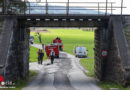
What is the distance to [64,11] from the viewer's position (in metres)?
27.2

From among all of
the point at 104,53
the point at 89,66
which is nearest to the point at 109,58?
the point at 104,53

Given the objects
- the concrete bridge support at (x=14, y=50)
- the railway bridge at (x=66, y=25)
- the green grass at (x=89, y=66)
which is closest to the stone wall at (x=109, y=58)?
the railway bridge at (x=66, y=25)

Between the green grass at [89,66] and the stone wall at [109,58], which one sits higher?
the stone wall at [109,58]

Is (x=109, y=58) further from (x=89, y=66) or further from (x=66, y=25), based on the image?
(x=89, y=66)

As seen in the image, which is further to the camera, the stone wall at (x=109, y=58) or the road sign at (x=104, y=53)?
the road sign at (x=104, y=53)

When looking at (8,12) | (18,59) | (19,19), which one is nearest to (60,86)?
(18,59)

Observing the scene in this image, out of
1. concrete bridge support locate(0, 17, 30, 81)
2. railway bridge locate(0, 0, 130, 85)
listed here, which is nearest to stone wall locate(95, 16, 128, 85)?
railway bridge locate(0, 0, 130, 85)

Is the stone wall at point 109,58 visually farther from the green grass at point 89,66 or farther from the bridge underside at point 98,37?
the green grass at point 89,66

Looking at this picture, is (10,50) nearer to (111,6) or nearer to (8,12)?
(8,12)

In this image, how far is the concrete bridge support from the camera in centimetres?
2293

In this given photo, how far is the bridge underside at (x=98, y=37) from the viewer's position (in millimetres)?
24094

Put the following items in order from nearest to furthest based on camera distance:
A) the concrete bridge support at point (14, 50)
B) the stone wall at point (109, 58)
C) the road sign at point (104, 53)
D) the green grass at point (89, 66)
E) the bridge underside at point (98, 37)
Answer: the concrete bridge support at point (14, 50)
the stone wall at point (109, 58)
the bridge underside at point (98, 37)
the road sign at point (104, 53)
the green grass at point (89, 66)

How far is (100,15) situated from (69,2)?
294 cm

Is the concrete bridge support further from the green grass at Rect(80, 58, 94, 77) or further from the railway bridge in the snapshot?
the green grass at Rect(80, 58, 94, 77)
